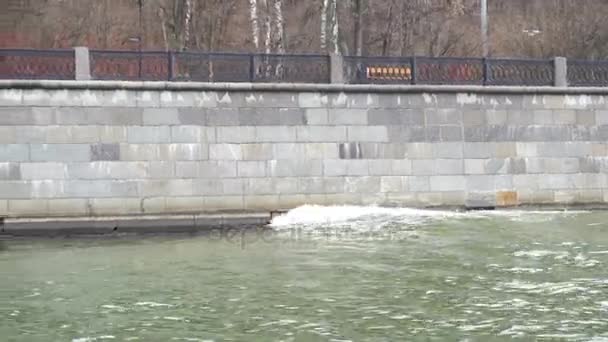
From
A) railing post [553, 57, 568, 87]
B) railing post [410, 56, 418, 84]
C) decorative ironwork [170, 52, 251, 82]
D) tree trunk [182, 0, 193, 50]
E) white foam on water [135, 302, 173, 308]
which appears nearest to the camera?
white foam on water [135, 302, 173, 308]

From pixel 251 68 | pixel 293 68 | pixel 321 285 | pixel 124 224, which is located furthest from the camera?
Answer: pixel 293 68

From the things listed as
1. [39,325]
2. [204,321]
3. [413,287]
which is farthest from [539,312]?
[39,325]

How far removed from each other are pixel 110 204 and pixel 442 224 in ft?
19.4

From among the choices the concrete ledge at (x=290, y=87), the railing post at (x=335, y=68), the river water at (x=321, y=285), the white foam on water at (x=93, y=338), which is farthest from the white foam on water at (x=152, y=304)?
the railing post at (x=335, y=68)

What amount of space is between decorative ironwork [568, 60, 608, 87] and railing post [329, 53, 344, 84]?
203 inches

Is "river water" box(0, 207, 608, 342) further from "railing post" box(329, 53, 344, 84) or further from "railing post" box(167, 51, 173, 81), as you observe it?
"railing post" box(329, 53, 344, 84)

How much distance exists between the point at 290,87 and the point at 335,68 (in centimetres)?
99

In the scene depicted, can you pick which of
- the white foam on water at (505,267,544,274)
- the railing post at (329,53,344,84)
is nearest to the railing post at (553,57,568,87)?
the railing post at (329,53,344,84)

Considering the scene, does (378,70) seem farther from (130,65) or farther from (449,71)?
(130,65)

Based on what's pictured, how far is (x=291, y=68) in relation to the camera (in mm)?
14719

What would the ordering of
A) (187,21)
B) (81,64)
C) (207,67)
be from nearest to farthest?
(81,64)
(207,67)
(187,21)

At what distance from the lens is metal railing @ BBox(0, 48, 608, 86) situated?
1361 cm

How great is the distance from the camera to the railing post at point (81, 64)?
13.5 metres

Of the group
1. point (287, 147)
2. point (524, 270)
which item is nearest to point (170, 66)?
point (287, 147)
